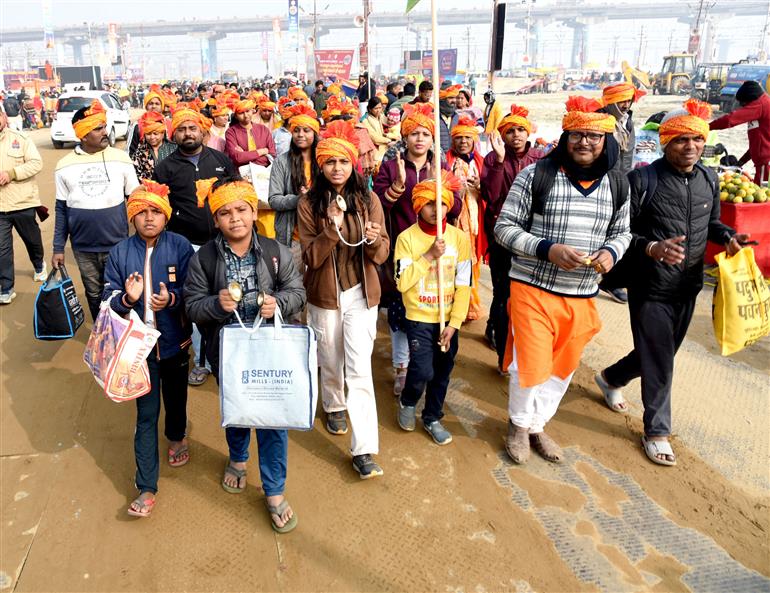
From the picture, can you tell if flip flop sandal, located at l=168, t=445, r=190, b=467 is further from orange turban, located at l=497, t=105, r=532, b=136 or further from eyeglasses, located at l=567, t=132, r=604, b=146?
orange turban, located at l=497, t=105, r=532, b=136

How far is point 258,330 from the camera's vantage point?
2.76 metres

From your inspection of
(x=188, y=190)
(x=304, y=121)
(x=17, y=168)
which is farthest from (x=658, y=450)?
(x=17, y=168)

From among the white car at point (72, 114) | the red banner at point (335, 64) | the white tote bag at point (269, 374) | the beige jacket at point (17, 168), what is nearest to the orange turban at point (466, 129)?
the white tote bag at point (269, 374)

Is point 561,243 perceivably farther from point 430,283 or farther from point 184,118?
point 184,118

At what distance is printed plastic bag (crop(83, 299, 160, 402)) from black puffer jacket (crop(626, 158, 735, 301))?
297cm

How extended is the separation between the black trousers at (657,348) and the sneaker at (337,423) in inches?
80.4

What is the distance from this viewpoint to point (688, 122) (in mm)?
3434

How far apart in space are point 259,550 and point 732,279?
128 inches

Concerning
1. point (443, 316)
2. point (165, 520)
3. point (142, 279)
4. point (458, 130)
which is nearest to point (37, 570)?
point (165, 520)

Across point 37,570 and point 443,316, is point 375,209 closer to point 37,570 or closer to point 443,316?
point 443,316

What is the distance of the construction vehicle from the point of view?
4431 centimetres

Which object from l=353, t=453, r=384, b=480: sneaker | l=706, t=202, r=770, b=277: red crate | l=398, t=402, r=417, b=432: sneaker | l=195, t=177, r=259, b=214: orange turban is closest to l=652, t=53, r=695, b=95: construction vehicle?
l=706, t=202, r=770, b=277: red crate

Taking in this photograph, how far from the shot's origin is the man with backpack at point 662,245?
3521 millimetres

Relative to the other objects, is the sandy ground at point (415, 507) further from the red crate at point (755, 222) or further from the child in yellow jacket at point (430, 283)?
the red crate at point (755, 222)
